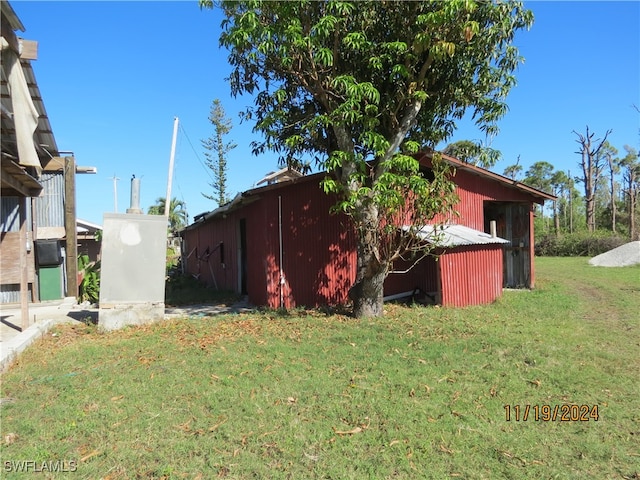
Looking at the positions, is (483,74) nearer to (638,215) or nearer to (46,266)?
(46,266)

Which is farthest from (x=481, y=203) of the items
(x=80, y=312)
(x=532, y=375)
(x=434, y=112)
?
(x=80, y=312)

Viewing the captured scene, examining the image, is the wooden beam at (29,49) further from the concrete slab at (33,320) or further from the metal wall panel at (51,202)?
the metal wall panel at (51,202)

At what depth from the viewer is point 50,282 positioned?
11672 millimetres

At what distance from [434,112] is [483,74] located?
1.21 metres

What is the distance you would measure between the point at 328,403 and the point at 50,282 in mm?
10554

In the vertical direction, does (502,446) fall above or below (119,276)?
below

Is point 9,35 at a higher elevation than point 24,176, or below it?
higher

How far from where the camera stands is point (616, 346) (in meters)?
6.62

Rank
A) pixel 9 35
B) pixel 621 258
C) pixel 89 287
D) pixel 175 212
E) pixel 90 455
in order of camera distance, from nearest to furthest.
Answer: pixel 90 455
pixel 9 35
pixel 89 287
pixel 621 258
pixel 175 212

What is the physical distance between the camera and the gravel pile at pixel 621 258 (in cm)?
2077

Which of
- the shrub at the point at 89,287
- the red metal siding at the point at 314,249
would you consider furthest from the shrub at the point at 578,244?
the shrub at the point at 89,287

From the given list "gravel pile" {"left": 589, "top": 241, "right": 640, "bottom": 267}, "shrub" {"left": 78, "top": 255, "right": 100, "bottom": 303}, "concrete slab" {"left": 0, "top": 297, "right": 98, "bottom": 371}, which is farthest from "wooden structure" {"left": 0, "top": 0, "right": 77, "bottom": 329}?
"gravel pile" {"left": 589, "top": 241, "right": 640, "bottom": 267}

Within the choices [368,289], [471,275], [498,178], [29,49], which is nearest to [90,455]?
[368,289]
